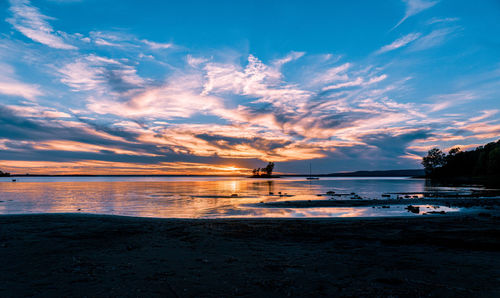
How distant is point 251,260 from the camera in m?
11.3

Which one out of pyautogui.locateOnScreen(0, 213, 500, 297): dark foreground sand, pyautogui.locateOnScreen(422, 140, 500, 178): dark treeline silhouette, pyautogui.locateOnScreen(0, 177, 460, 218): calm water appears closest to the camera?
pyautogui.locateOnScreen(0, 213, 500, 297): dark foreground sand

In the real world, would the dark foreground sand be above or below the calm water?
above

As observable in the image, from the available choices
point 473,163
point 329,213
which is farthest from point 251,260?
point 473,163

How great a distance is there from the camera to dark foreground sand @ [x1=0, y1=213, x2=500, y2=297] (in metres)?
8.42

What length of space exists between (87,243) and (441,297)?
1511 cm

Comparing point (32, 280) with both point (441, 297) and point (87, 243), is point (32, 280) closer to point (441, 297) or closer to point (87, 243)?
point (87, 243)

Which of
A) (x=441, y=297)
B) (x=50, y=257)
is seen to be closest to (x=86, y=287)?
(x=50, y=257)

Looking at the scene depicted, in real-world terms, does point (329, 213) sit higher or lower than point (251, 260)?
lower

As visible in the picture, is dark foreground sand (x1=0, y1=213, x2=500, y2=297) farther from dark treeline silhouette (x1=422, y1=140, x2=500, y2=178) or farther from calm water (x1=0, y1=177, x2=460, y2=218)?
dark treeline silhouette (x1=422, y1=140, x2=500, y2=178)

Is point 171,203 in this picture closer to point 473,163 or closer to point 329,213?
point 329,213

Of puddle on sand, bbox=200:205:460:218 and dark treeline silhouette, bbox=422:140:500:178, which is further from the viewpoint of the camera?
dark treeline silhouette, bbox=422:140:500:178

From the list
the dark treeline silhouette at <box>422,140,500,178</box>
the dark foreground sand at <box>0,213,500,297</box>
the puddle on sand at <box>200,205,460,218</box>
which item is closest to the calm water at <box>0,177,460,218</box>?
the puddle on sand at <box>200,205,460,218</box>

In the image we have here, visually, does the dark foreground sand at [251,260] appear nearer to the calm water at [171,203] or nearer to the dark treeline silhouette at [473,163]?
the calm water at [171,203]

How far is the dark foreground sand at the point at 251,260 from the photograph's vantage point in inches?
332
